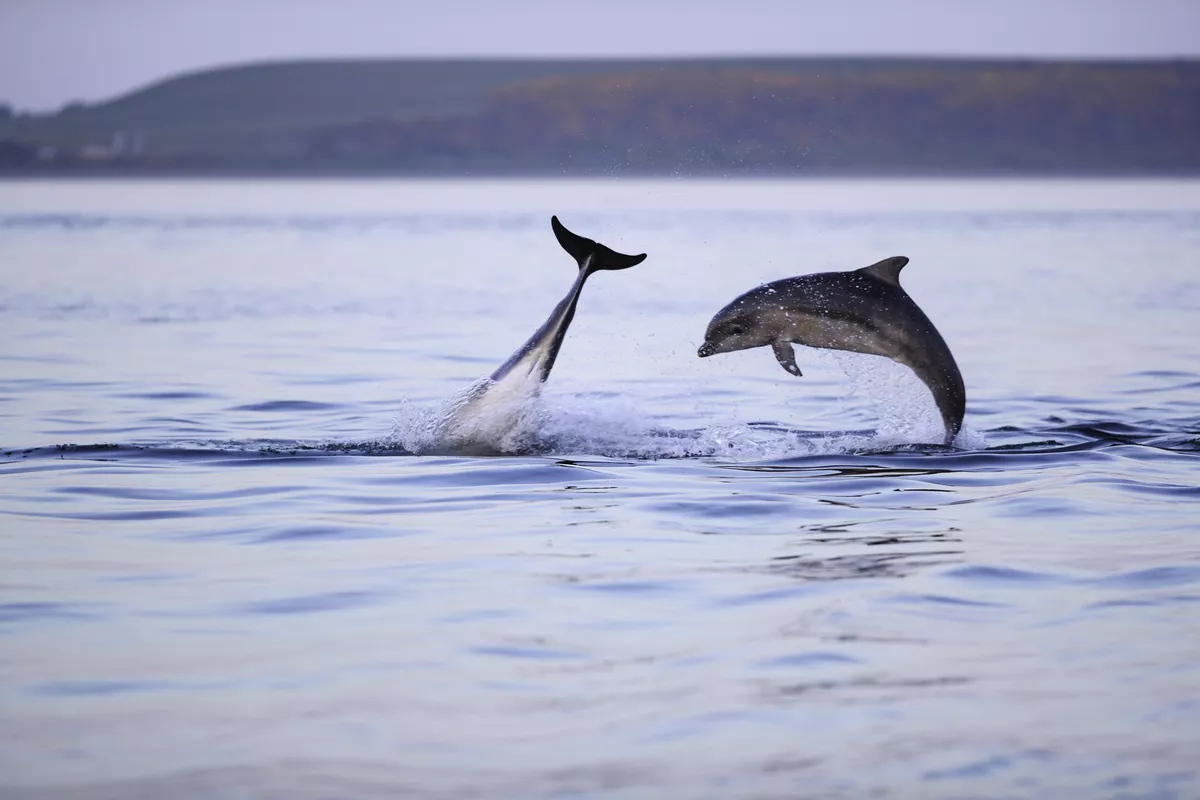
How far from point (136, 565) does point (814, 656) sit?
4361 millimetres

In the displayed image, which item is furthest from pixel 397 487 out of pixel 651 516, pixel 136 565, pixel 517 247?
pixel 517 247

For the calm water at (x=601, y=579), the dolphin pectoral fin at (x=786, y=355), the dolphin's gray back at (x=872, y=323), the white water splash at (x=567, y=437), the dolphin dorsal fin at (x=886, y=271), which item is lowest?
the calm water at (x=601, y=579)

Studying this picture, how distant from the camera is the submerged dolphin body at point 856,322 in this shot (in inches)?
578

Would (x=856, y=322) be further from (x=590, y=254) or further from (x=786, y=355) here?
(x=590, y=254)

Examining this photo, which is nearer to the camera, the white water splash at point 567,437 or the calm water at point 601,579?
the calm water at point 601,579

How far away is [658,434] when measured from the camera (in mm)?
16234

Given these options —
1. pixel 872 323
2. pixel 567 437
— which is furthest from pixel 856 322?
pixel 567 437

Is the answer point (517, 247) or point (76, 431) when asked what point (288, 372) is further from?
point (517, 247)

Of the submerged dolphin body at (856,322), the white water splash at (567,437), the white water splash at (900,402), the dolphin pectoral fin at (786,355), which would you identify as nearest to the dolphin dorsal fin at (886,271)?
the submerged dolphin body at (856,322)

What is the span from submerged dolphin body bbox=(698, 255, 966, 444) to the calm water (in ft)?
2.48

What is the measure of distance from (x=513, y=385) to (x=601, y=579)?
521cm

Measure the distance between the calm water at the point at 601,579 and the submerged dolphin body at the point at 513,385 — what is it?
30cm

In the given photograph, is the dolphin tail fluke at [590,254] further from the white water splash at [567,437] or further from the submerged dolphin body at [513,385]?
the white water splash at [567,437]

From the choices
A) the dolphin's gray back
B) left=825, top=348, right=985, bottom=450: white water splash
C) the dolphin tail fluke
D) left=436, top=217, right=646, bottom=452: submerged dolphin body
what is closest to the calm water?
left=825, top=348, right=985, bottom=450: white water splash
